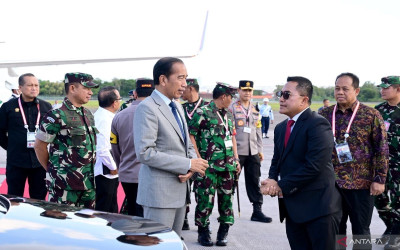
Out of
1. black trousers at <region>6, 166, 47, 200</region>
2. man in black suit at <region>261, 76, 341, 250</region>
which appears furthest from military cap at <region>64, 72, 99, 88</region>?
man in black suit at <region>261, 76, 341, 250</region>

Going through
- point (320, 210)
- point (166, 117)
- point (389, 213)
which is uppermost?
point (166, 117)

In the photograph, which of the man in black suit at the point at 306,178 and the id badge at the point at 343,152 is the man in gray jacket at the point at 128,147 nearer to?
the man in black suit at the point at 306,178

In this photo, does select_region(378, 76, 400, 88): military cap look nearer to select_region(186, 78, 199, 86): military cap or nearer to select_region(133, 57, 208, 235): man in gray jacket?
select_region(186, 78, 199, 86): military cap

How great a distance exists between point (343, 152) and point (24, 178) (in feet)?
12.2

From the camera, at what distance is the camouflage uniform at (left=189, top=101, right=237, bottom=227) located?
573 centimetres

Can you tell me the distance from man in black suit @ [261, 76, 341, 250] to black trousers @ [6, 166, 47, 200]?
3297mm

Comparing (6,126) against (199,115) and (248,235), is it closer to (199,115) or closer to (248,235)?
(199,115)

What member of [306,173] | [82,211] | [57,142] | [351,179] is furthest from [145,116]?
[351,179]

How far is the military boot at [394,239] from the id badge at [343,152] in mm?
1198

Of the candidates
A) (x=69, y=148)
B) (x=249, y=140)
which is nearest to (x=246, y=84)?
(x=249, y=140)

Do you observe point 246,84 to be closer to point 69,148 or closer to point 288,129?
point 69,148

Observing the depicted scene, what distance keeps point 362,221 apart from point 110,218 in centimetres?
287

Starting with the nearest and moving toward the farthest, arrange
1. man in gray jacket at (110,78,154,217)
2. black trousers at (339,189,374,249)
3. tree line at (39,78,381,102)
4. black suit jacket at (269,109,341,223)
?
black suit jacket at (269,109,341,223)
black trousers at (339,189,374,249)
man in gray jacket at (110,78,154,217)
tree line at (39,78,381,102)

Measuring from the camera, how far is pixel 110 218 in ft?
9.27
